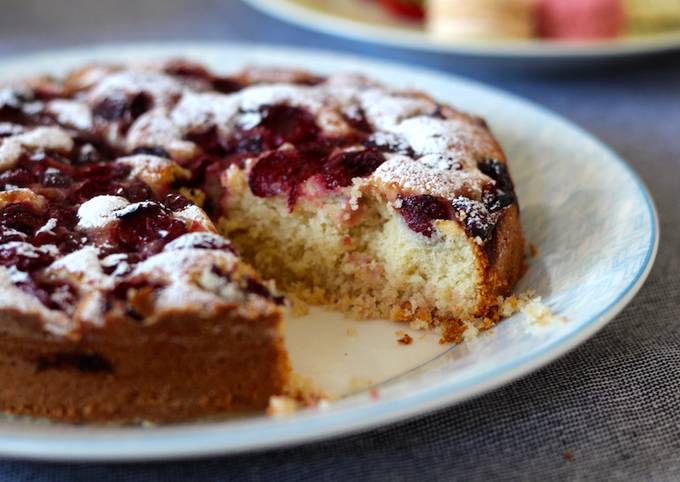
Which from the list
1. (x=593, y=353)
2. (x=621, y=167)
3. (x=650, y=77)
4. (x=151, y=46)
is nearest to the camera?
(x=593, y=353)

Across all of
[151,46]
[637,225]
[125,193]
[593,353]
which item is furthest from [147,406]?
[151,46]

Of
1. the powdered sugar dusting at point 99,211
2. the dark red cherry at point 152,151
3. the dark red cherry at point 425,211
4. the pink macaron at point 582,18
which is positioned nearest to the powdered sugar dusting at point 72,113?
the dark red cherry at point 152,151

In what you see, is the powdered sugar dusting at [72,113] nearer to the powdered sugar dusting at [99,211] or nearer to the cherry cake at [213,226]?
the cherry cake at [213,226]

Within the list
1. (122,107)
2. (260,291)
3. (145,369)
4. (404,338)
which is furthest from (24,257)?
(404,338)

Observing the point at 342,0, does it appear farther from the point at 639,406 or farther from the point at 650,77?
the point at 639,406

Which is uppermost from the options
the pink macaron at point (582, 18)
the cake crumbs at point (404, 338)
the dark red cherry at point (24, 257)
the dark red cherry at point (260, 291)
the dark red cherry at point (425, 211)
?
the pink macaron at point (582, 18)

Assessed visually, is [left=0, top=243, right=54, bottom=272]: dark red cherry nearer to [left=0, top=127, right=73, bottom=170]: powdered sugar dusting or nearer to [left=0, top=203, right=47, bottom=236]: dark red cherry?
[left=0, top=203, right=47, bottom=236]: dark red cherry

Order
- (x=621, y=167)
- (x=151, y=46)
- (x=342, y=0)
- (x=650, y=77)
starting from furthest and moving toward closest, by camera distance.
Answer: (x=342, y=0) < (x=650, y=77) < (x=151, y=46) < (x=621, y=167)

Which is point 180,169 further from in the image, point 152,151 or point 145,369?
point 145,369
